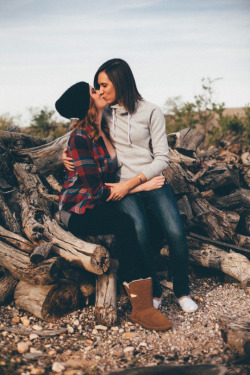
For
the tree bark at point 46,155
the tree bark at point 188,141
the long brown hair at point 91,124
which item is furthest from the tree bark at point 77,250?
the tree bark at point 188,141

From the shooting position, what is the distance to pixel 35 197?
14.4 ft

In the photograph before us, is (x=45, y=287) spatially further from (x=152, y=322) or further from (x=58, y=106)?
(x=58, y=106)

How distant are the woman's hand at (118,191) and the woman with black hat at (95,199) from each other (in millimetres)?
47

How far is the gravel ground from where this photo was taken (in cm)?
276

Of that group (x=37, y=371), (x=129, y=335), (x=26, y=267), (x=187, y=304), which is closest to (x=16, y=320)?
(x=26, y=267)

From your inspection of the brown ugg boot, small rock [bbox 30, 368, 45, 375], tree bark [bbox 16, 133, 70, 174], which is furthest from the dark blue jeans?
tree bark [bbox 16, 133, 70, 174]

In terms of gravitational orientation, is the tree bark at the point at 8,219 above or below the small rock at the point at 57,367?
above

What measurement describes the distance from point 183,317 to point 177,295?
0.24 m

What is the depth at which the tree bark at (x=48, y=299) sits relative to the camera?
347 cm

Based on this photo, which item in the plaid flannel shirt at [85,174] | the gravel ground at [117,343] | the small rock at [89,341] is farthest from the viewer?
the plaid flannel shirt at [85,174]

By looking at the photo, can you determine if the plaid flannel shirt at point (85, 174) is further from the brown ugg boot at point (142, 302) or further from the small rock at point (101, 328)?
the small rock at point (101, 328)

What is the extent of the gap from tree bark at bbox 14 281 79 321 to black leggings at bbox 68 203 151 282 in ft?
1.87

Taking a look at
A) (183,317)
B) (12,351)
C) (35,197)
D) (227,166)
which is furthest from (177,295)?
(227,166)

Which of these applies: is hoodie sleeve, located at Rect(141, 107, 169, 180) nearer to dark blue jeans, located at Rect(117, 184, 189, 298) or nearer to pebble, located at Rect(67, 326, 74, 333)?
dark blue jeans, located at Rect(117, 184, 189, 298)
